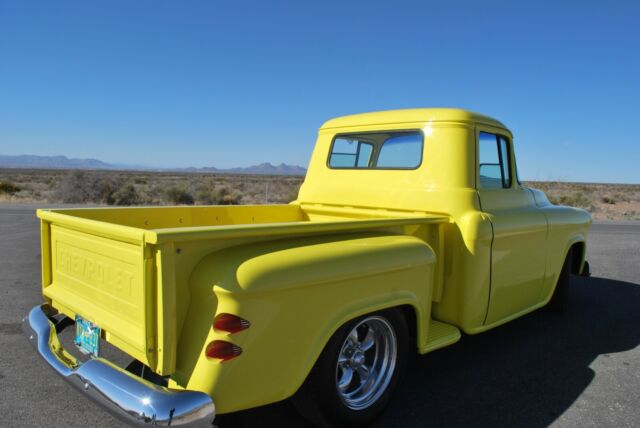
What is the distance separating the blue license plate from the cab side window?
302 centimetres

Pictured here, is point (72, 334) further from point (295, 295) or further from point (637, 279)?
point (637, 279)

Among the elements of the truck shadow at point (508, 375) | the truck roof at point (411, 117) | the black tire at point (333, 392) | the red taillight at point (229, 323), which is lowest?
the truck shadow at point (508, 375)

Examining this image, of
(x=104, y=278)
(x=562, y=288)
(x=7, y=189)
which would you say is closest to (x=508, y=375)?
(x=562, y=288)

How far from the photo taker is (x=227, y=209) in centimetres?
469

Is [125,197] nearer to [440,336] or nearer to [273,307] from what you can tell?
[440,336]

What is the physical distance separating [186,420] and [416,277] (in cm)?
163

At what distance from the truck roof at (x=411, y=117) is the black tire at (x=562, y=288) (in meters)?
1.87

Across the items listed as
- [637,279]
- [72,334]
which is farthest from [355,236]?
[637,279]

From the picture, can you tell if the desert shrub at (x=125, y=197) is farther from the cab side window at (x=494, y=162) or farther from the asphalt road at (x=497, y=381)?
the cab side window at (x=494, y=162)

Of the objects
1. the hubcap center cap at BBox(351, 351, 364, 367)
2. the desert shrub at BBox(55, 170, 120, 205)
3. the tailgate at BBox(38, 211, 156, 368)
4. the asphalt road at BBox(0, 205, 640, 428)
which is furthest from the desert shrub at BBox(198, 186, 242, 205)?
the hubcap center cap at BBox(351, 351, 364, 367)

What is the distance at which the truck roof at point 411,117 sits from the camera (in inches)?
157

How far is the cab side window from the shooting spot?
409cm

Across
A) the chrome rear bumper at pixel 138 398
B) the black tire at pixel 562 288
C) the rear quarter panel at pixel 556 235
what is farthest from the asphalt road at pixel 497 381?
the chrome rear bumper at pixel 138 398

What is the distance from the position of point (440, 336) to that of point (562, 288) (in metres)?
2.61
